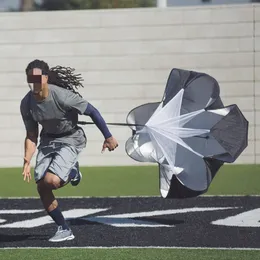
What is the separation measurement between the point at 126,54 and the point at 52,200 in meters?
7.50

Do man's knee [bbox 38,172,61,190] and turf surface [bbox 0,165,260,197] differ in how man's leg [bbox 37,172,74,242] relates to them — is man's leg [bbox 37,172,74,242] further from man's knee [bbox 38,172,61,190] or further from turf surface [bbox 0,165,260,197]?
turf surface [bbox 0,165,260,197]

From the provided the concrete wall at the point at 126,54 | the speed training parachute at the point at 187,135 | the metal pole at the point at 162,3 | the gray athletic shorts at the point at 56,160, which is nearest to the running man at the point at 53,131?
the gray athletic shorts at the point at 56,160

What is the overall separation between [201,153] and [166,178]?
46 cm

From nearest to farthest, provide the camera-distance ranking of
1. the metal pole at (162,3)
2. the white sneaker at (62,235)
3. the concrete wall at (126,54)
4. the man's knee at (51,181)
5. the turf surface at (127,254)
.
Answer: the turf surface at (127,254) → the man's knee at (51,181) → the white sneaker at (62,235) → the concrete wall at (126,54) → the metal pole at (162,3)

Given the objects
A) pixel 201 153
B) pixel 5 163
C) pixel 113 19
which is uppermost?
pixel 113 19

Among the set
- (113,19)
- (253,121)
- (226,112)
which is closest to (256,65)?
(253,121)

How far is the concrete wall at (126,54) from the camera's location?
55.2ft

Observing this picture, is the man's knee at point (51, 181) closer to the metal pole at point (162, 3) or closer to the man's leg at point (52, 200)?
the man's leg at point (52, 200)

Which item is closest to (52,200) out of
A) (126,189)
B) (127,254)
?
(127,254)

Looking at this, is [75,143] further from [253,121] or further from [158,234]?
[253,121]

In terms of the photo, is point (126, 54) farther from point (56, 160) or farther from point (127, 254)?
point (127, 254)

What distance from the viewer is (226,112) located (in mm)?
10648

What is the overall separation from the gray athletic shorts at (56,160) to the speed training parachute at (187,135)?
0.88 meters

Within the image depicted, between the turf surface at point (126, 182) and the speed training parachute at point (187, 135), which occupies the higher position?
the speed training parachute at point (187, 135)
